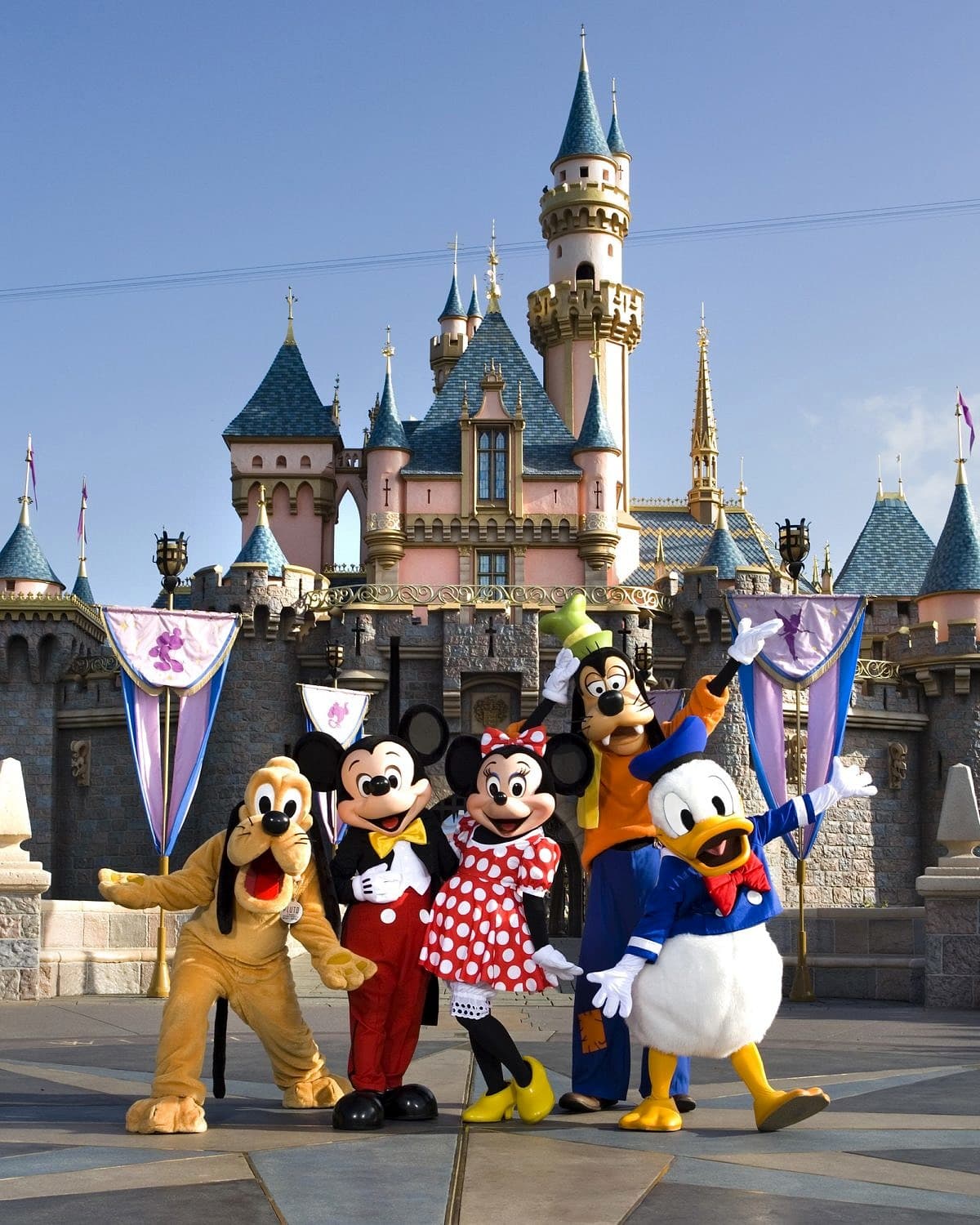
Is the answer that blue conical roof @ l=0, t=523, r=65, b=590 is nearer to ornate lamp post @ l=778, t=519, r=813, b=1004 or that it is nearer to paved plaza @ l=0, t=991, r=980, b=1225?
ornate lamp post @ l=778, t=519, r=813, b=1004

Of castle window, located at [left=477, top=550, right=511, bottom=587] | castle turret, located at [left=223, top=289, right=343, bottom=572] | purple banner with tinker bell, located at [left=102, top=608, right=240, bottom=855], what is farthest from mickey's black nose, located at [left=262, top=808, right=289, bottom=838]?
castle turret, located at [left=223, top=289, right=343, bottom=572]

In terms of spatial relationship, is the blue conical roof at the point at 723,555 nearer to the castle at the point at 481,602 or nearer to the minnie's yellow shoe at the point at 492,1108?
the castle at the point at 481,602

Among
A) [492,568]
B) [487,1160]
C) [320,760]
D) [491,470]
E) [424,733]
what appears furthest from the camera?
[491,470]

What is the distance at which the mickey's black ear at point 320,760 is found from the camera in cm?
647

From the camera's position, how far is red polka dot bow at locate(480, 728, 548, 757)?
6.38 metres

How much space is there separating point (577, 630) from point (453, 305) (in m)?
37.7

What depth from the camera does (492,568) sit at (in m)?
28.4

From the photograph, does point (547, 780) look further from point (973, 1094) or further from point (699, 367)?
point (699, 367)

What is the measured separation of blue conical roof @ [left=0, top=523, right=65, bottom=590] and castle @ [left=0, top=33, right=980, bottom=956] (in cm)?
4

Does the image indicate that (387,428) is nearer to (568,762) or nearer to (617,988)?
A: (568,762)

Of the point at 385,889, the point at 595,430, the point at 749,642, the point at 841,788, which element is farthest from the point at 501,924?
the point at 595,430

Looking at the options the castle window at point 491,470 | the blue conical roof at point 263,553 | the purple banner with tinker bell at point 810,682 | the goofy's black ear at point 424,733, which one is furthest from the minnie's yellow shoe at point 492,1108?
the castle window at point 491,470

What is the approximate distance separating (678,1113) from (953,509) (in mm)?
22610

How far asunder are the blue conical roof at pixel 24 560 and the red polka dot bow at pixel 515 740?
23.5 m
